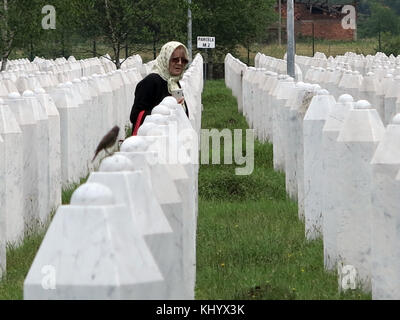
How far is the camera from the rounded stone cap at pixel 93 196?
3.92 m

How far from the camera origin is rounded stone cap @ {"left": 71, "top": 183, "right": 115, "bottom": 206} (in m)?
3.92

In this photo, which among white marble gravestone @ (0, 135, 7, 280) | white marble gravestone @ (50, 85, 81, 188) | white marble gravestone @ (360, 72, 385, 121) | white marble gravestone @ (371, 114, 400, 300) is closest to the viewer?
white marble gravestone @ (371, 114, 400, 300)

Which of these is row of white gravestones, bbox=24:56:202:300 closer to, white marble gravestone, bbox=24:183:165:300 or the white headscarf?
white marble gravestone, bbox=24:183:165:300

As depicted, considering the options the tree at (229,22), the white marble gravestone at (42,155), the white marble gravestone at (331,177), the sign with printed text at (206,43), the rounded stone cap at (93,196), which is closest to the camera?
the rounded stone cap at (93,196)

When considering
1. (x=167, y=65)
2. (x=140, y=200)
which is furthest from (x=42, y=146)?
(x=140, y=200)

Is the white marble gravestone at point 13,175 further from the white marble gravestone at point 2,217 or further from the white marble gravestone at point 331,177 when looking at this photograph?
the white marble gravestone at point 331,177

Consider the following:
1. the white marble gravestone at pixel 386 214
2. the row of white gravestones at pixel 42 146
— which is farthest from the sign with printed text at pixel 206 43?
the white marble gravestone at pixel 386 214

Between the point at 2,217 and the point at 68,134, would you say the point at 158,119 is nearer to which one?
the point at 2,217

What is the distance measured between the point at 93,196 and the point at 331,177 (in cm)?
430

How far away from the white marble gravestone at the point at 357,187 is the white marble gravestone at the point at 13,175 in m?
2.82

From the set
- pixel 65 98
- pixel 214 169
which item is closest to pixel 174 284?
pixel 65 98

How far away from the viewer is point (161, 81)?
10445mm

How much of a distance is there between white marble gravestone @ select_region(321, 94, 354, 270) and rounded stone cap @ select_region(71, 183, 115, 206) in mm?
3995

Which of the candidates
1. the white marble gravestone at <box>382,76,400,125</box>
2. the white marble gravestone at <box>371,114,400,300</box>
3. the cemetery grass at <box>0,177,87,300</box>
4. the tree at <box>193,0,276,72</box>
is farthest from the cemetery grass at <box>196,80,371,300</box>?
the tree at <box>193,0,276,72</box>
